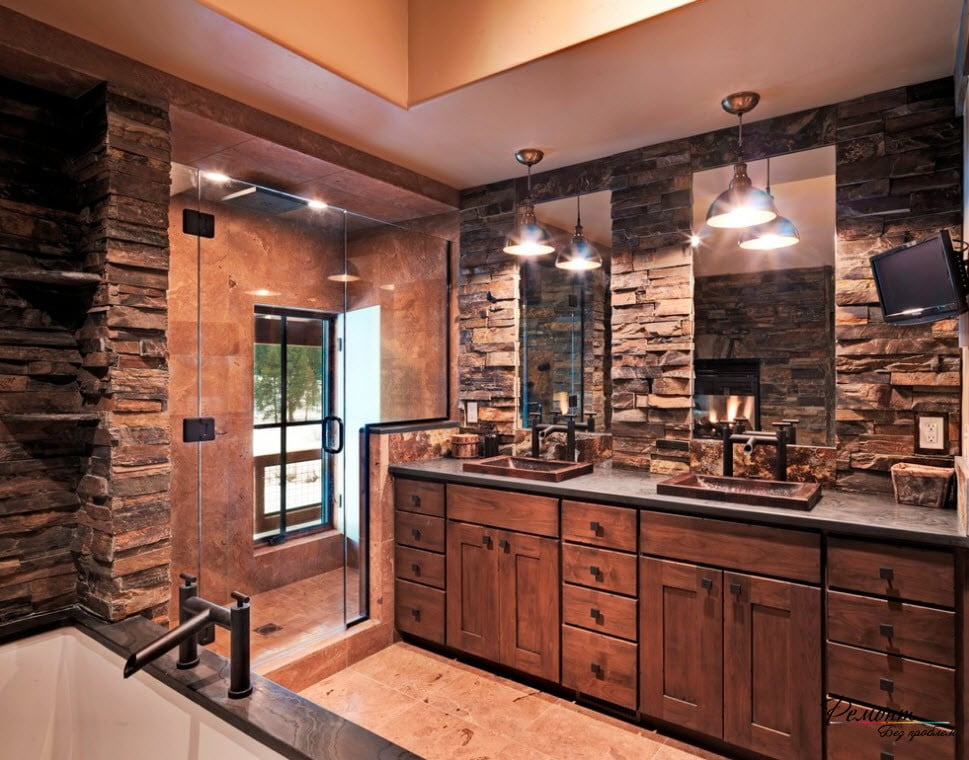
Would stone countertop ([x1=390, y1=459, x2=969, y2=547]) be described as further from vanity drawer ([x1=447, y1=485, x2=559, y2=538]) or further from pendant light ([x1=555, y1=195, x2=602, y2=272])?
pendant light ([x1=555, y1=195, x2=602, y2=272])

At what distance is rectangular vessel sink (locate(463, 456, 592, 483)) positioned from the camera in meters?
2.74

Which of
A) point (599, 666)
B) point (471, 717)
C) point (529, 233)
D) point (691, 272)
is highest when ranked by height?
point (529, 233)

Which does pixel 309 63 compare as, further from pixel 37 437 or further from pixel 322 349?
pixel 37 437

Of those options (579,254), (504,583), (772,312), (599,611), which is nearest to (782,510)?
(599,611)

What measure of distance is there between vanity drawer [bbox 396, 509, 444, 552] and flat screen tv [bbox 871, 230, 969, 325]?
2.14m

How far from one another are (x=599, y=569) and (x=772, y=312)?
138 centimetres

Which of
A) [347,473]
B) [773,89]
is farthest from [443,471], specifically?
[773,89]

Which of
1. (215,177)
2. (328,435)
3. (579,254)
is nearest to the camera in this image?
(215,177)

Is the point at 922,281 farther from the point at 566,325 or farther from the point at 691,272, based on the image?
the point at 566,325

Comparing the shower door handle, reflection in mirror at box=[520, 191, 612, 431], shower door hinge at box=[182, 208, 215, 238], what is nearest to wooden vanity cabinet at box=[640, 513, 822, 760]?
reflection in mirror at box=[520, 191, 612, 431]

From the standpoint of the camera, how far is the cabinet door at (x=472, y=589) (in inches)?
111

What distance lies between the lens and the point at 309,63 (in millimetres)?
2156

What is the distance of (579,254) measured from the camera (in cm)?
326

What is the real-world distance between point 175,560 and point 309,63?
86.3 inches
